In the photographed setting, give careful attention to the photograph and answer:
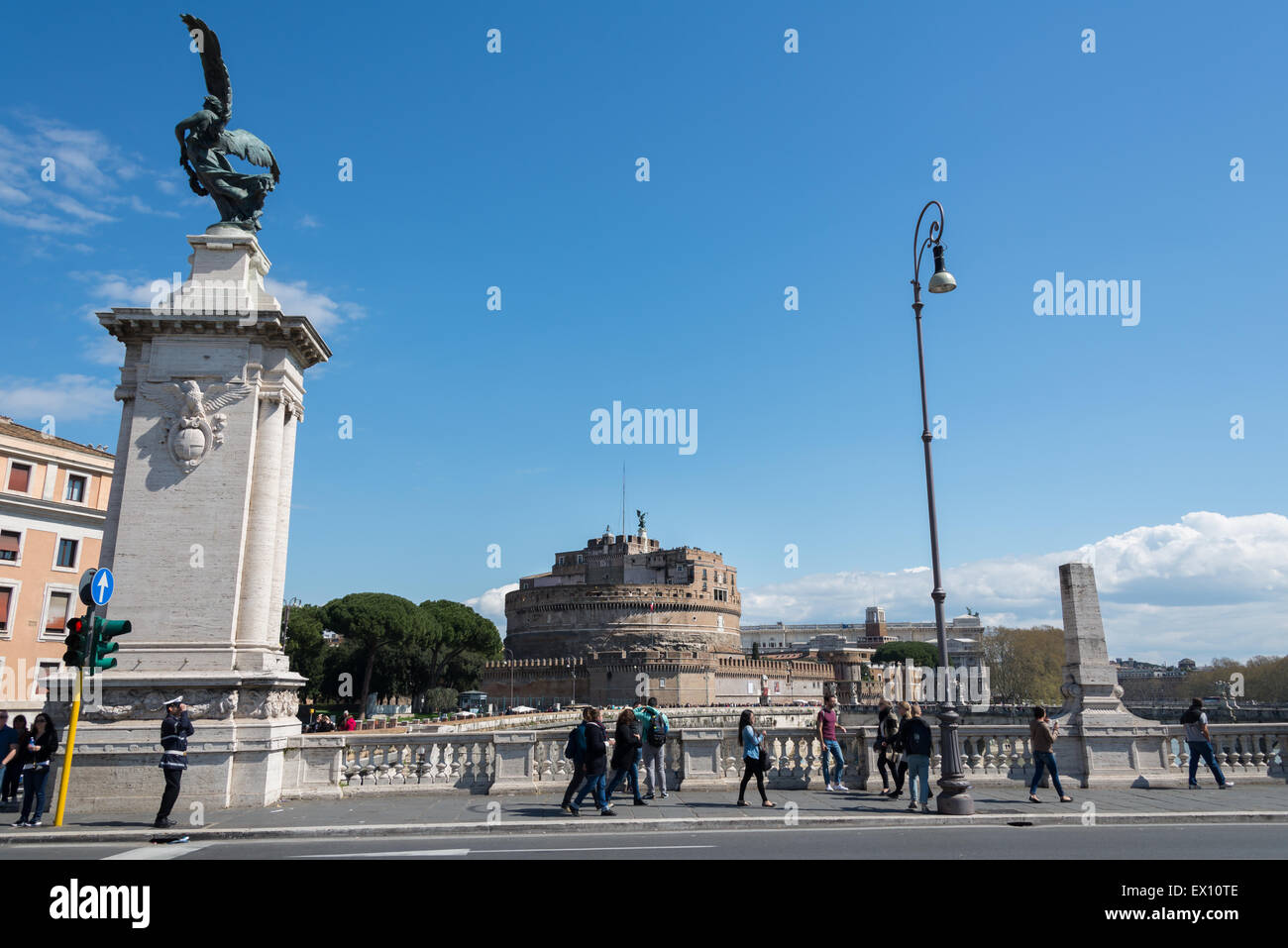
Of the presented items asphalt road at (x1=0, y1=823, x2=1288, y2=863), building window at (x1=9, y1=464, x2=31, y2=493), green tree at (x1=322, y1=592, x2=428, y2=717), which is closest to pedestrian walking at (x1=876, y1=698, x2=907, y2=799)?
asphalt road at (x1=0, y1=823, x2=1288, y2=863)

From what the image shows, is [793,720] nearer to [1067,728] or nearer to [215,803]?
[1067,728]

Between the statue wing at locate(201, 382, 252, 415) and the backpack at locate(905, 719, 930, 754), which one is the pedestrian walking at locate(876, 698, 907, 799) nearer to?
the backpack at locate(905, 719, 930, 754)

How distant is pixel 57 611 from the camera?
3544cm

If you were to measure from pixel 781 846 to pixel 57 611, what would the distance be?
123 ft

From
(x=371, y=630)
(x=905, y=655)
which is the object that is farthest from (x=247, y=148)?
(x=905, y=655)

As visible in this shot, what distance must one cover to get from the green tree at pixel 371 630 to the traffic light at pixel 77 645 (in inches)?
2220

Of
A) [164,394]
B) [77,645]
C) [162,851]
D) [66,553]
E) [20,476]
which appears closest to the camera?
[162,851]

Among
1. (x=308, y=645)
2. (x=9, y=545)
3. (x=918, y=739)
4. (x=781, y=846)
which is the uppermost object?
(x=9, y=545)

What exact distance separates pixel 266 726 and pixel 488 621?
67.7 m

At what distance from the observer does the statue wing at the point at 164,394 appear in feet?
46.0

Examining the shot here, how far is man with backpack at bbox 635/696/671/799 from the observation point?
1329 cm

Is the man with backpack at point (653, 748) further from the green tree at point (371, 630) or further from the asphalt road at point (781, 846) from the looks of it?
the green tree at point (371, 630)

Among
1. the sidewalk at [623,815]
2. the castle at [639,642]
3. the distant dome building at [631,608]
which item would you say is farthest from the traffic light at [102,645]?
the distant dome building at [631,608]

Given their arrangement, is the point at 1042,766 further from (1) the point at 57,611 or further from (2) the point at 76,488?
(2) the point at 76,488
